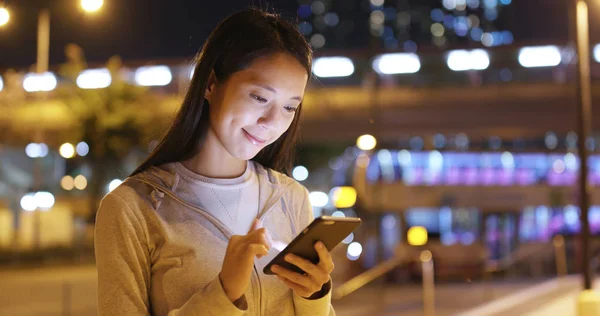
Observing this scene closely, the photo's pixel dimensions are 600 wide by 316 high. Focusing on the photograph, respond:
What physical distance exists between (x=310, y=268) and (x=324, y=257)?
0.05 meters

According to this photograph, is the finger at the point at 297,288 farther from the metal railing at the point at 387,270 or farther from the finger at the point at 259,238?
the metal railing at the point at 387,270

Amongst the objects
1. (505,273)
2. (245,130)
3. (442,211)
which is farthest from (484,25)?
(245,130)

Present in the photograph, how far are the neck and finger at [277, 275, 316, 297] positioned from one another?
36 centimetres

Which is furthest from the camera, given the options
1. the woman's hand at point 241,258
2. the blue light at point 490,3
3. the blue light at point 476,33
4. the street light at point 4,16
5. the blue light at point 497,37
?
the blue light at point 497,37

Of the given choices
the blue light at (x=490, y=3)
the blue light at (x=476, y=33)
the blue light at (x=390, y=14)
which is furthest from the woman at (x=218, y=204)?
the blue light at (x=490, y=3)

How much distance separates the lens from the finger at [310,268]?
1839mm

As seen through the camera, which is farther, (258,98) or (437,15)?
(437,15)

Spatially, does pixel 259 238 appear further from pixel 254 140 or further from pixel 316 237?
pixel 254 140

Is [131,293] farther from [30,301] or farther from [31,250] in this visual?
[31,250]

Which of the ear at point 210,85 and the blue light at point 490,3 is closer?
the ear at point 210,85

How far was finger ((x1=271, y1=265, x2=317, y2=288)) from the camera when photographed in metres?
1.88

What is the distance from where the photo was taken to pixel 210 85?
2.07 meters

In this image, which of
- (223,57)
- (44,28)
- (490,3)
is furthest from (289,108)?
(490,3)

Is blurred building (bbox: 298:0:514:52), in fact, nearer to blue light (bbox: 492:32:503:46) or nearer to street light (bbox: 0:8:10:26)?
blue light (bbox: 492:32:503:46)
